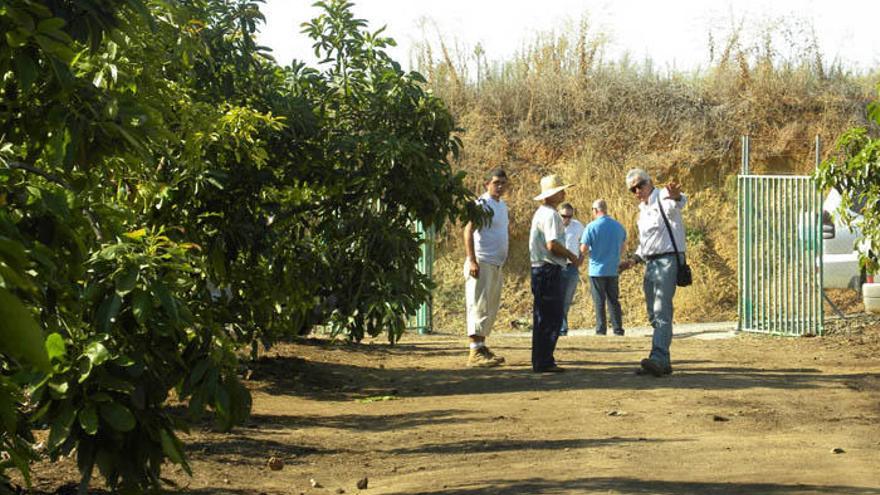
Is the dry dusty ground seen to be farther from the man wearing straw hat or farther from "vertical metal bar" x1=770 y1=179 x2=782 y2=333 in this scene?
"vertical metal bar" x1=770 y1=179 x2=782 y2=333

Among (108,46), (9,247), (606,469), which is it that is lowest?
(606,469)

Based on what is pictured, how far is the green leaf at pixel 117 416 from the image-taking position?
4.94m

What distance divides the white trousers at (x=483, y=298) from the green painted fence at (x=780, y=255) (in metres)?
4.79

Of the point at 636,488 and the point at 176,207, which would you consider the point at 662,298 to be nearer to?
the point at 176,207

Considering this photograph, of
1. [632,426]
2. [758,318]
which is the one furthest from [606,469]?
[758,318]

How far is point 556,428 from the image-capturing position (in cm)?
978

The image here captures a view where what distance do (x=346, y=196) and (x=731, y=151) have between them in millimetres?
18621

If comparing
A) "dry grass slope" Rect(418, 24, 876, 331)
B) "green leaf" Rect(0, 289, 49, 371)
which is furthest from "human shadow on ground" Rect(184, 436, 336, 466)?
"dry grass slope" Rect(418, 24, 876, 331)

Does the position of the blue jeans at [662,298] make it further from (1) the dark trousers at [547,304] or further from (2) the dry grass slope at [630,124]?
(2) the dry grass slope at [630,124]

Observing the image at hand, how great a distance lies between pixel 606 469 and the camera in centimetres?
782

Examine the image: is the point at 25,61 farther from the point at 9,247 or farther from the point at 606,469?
the point at 606,469

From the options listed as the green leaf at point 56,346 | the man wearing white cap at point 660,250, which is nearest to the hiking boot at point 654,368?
the man wearing white cap at point 660,250

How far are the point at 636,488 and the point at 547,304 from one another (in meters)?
6.12

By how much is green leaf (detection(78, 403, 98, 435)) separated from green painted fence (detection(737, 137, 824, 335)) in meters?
12.9
